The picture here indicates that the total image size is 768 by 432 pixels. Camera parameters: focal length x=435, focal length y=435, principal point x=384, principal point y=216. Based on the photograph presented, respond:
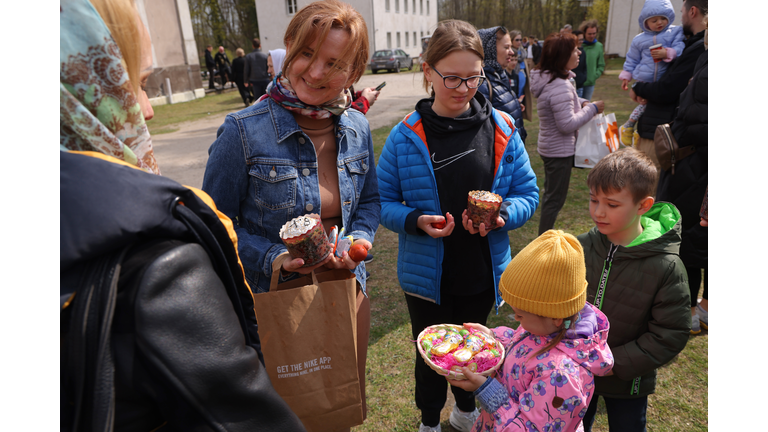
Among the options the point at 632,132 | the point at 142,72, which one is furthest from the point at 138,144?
the point at 632,132

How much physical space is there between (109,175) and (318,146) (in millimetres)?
1176

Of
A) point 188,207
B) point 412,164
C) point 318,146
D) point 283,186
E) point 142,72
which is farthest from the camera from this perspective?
point 412,164

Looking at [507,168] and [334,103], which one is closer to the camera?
[334,103]

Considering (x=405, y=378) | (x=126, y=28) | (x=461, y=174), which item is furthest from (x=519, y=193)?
(x=126, y=28)

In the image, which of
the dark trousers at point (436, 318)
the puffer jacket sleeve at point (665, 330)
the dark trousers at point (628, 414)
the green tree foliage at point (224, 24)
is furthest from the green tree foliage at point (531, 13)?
the dark trousers at point (628, 414)

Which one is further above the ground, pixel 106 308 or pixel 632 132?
pixel 106 308

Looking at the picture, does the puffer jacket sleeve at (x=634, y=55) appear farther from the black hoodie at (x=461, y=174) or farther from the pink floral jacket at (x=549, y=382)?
the pink floral jacket at (x=549, y=382)

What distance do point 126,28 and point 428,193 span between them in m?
1.63

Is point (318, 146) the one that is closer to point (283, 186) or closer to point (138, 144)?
point (283, 186)

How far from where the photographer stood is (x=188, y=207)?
0.94 meters

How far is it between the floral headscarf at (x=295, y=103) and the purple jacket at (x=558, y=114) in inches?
125

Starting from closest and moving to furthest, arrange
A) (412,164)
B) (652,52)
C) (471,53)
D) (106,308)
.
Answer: (106,308) → (471,53) → (412,164) → (652,52)

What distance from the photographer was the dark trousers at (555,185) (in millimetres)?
4512

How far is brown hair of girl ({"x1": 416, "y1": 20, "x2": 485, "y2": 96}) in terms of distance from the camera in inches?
87.5
